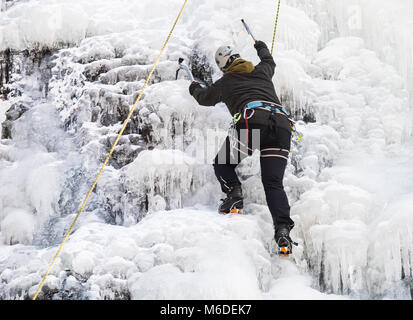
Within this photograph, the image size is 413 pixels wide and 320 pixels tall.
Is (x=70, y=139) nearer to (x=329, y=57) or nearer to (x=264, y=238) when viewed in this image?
(x=264, y=238)

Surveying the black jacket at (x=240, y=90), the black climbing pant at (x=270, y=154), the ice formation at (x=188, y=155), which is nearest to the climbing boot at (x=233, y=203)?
the ice formation at (x=188, y=155)

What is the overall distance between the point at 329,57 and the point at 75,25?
3.19 meters

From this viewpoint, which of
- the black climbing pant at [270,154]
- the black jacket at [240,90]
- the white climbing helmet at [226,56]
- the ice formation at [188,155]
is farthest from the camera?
the white climbing helmet at [226,56]

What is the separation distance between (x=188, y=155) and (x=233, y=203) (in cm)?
79

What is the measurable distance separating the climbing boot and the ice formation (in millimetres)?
113

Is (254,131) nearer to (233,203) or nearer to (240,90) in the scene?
(240,90)

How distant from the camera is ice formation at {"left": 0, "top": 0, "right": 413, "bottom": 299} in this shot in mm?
2803

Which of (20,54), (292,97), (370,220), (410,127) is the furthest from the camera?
(20,54)

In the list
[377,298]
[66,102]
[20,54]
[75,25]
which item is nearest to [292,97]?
[377,298]

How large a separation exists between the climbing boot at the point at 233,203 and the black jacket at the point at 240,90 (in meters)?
0.70

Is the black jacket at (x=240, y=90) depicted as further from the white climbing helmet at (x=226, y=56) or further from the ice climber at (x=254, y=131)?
the white climbing helmet at (x=226, y=56)

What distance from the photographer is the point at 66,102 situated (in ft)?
14.8

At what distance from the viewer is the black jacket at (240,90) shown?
328 cm

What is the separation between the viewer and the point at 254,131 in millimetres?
3135
